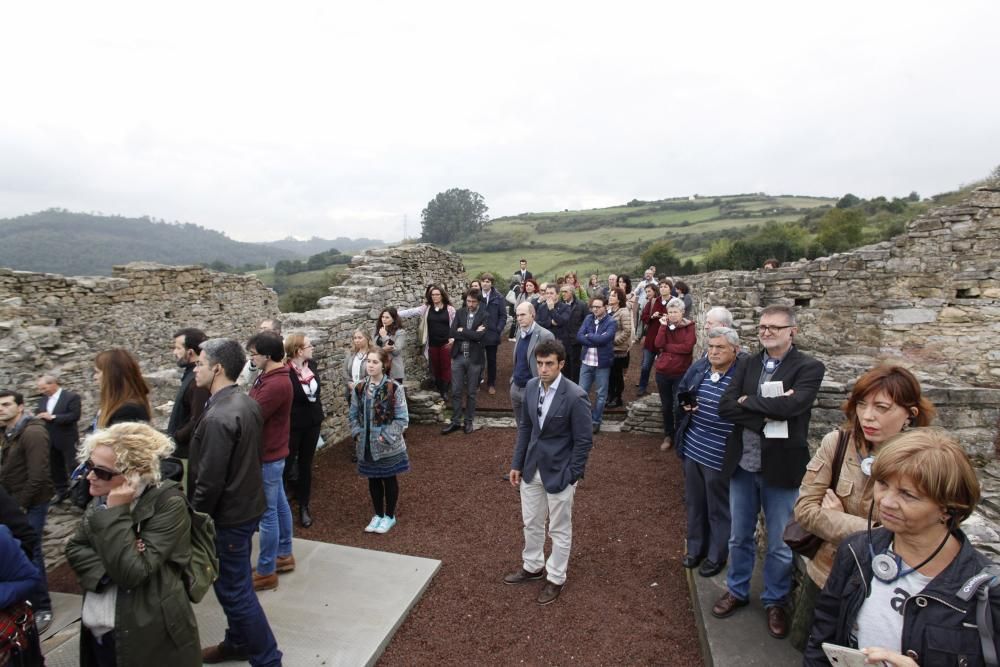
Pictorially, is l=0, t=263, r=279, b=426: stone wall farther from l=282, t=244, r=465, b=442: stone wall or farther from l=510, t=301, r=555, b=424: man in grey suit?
l=510, t=301, r=555, b=424: man in grey suit

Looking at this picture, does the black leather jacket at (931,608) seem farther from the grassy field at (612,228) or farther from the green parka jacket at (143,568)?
the grassy field at (612,228)

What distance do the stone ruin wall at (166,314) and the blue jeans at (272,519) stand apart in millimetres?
2356

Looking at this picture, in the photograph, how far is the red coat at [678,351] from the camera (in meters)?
6.99

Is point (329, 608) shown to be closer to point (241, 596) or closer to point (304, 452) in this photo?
point (241, 596)

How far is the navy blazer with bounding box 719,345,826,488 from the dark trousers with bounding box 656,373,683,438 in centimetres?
348

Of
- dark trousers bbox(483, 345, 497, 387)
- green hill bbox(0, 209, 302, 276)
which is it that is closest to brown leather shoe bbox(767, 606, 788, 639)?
dark trousers bbox(483, 345, 497, 387)

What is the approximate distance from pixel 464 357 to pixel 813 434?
5.13 m

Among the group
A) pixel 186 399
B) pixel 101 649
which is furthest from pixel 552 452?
pixel 186 399

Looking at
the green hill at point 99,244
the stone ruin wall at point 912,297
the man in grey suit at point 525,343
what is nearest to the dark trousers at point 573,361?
the stone ruin wall at point 912,297

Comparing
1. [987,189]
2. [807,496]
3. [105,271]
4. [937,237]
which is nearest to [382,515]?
[807,496]

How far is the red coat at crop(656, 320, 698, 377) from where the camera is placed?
275 inches

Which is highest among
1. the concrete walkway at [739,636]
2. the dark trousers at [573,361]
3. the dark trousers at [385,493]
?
the dark trousers at [573,361]

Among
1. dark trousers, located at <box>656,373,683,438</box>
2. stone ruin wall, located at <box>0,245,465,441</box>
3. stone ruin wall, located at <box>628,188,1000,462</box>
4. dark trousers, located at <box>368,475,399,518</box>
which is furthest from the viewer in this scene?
stone ruin wall, located at <box>628,188,1000,462</box>

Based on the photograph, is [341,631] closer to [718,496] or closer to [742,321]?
[718,496]
